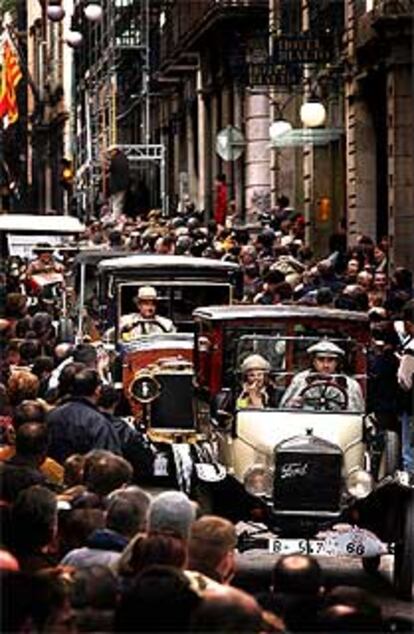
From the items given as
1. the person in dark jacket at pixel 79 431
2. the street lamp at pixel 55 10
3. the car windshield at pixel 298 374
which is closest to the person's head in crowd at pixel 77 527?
the person in dark jacket at pixel 79 431

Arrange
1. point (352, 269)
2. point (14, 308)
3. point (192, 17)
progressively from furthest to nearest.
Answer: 1. point (192, 17)
2. point (352, 269)
3. point (14, 308)

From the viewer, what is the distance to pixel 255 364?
1664cm

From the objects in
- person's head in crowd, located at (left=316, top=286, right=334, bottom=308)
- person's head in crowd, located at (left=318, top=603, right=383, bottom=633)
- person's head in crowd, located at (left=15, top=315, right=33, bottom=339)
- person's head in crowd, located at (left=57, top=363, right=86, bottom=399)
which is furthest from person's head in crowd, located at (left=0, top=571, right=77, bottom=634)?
person's head in crowd, located at (left=316, top=286, right=334, bottom=308)

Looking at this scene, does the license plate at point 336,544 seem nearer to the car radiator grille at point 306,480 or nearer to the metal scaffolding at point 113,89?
the car radiator grille at point 306,480

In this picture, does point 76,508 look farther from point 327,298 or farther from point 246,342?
point 327,298

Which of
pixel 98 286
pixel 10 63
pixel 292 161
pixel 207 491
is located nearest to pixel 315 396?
pixel 207 491

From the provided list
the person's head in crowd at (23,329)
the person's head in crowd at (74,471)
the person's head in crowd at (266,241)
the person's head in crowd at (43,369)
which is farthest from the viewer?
the person's head in crowd at (266,241)

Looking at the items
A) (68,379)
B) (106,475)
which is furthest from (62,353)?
(106,475)

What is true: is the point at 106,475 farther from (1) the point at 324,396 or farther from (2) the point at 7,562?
(1) the point at 324,396

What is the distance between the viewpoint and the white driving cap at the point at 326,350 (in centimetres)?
1670

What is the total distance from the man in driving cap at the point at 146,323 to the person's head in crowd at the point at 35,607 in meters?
14.5

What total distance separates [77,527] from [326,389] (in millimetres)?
5879

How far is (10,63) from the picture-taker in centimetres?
5900

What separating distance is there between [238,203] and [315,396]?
103 ft
